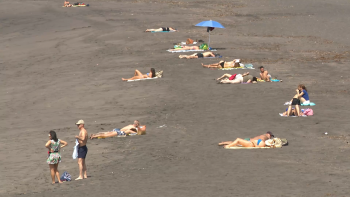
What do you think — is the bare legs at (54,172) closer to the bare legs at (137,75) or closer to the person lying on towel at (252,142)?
the person lying on towel at (252,142)

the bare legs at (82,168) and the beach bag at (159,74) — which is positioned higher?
the bare legs at (82,168)

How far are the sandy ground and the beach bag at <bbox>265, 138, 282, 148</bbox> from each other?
286 millimetres

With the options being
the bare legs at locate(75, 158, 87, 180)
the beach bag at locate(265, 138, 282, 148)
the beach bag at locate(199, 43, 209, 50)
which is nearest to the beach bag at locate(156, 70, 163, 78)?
the beach bag at locate(199, 43, 209, 50)

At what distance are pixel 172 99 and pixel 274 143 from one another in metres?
7.98

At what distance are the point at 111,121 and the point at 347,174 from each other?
10.1 meters

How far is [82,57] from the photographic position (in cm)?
3691

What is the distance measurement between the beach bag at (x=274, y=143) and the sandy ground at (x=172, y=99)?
286 millimetres

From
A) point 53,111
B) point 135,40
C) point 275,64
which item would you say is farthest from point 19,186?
point 135,40

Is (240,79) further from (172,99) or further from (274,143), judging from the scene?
(274,143)

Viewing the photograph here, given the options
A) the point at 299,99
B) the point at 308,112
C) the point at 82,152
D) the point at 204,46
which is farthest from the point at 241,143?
the point at 204,46

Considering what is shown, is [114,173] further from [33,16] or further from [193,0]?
[193,0]

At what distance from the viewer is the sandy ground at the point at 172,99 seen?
1675 cm

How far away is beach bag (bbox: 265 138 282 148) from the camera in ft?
64.2

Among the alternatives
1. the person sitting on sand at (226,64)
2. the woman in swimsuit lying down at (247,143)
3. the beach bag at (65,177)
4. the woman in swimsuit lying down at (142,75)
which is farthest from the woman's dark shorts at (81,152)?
the person sitting on sand at (226,64)
